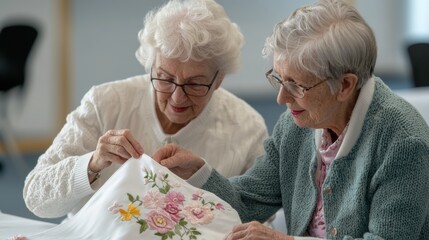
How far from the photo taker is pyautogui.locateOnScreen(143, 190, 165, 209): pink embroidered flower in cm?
237

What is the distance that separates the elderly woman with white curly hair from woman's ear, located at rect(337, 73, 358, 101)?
567 mm

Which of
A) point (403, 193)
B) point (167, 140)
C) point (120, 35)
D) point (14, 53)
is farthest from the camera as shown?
point (120, 35)

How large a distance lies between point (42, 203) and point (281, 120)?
2.52ft

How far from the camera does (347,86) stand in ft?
7.39

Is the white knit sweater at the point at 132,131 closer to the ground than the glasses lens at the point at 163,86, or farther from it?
closer to the ground

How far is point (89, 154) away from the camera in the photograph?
8.56 ft

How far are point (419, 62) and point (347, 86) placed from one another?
3.56 m

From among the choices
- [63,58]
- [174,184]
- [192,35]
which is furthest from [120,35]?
[174,184]

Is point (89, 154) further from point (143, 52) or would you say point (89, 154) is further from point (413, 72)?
point (413, 72)

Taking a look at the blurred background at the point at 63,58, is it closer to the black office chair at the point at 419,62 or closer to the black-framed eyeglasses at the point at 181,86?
the black office chair at the point at 419,62

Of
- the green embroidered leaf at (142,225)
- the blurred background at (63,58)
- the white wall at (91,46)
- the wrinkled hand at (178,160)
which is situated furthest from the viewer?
the white wall at (91,46)

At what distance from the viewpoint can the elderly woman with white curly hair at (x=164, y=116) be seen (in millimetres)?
2650

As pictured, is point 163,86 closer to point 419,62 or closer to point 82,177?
point 82,177

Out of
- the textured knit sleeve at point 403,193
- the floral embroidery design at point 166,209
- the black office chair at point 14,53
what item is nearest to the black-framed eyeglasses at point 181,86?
the floral embroidery design at point 166,209
